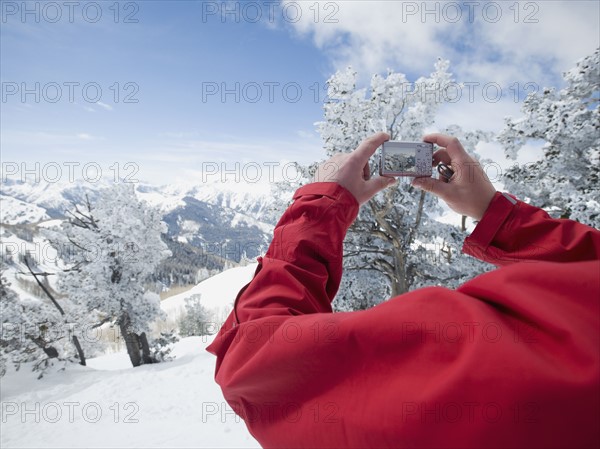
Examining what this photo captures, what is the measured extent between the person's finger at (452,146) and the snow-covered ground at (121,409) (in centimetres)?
719

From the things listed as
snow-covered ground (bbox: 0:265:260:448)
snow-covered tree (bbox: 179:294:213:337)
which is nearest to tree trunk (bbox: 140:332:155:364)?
snow-covered ground (bbox: 0:265:260:448)

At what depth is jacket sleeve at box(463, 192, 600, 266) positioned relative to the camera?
3.50 feet

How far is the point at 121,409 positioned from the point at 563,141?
15684mm

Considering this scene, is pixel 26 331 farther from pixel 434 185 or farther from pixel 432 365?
pixel 432 365

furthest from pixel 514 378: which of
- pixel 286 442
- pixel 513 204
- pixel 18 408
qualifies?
pixel 18 408

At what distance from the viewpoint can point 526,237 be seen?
1.20 m

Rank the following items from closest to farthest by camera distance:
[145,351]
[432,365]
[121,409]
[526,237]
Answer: [432,365]
[526,237]
[121,409]
[145,351]

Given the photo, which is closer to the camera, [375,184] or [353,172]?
[353,172]

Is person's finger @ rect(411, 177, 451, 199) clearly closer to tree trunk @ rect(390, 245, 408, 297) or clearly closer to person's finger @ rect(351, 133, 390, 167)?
person's finger @ rect(351, 133, 390, 167)

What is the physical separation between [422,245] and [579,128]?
5.51 metres

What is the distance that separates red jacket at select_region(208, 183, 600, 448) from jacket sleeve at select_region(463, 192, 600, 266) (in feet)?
1.44

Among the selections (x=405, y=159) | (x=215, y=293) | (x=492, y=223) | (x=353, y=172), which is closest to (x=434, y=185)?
(x=405, y=159)

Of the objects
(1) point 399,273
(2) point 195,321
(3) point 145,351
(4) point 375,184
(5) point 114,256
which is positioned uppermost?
(4) point 375,184

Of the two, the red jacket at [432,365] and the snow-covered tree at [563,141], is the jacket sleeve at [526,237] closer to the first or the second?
the red jacket at [432,365]
